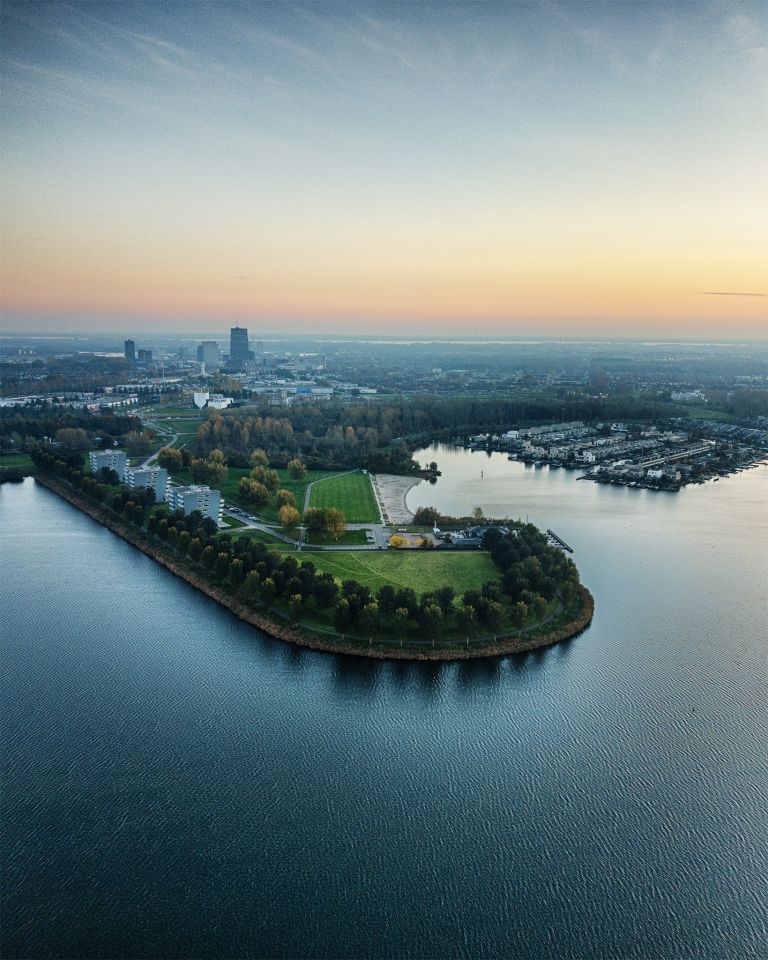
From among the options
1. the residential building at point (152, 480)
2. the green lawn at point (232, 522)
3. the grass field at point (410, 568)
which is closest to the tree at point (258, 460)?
the residential building at point (152, 480)

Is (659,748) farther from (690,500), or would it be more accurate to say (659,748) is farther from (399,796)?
(690,500)

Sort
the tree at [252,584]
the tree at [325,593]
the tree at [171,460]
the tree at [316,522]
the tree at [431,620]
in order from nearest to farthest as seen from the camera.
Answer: the tree at [431,620] < the tree at [325,593] < the tree at [252,584] < the tree at [316,522] < the tree at [171,460]

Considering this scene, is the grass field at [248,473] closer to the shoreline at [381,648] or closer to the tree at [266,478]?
the tree at [266,478]

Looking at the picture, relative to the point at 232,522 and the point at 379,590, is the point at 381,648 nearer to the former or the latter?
the point at 379,590

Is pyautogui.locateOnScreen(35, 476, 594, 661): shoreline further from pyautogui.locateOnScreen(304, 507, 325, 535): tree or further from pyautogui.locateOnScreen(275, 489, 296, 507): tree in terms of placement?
pyautogui.locateOnScreen(275, 489, 296, 507): tree

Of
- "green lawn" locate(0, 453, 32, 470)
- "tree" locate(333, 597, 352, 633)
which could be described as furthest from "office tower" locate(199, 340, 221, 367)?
"tree" locate(333, 597, 352, 633)

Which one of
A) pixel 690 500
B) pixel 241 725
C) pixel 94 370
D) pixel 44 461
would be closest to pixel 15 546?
pixel 44 461
